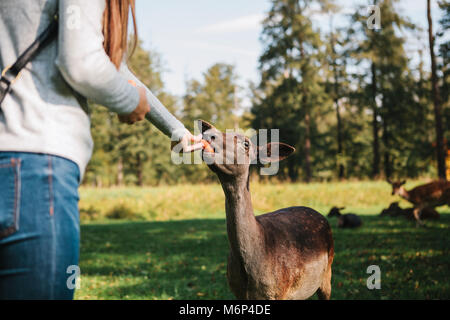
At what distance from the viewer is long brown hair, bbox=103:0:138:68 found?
1.59 m

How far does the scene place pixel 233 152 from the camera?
286cm

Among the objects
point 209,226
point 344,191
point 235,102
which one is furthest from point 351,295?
point 235,102

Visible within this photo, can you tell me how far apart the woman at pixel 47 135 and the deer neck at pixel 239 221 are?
60.6 inches

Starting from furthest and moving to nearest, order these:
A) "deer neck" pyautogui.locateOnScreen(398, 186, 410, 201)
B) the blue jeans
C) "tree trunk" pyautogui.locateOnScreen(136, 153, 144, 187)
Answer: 1. "tree trunk" pyautogui.locateOnScreen(136, 153, 144, 187)
2. "deer neck" pyautogui.locateOnScreen(398, 186, 410, 201)
3. the blue jeans

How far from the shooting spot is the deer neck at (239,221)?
2951 millimetres

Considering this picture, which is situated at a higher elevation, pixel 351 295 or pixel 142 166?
pixel 142 166

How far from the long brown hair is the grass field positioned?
4.74 meters

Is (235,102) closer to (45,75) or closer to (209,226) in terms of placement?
(209,226)

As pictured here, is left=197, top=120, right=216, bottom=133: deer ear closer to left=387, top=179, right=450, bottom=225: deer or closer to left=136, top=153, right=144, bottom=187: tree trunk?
left=387, top=179, right=450, bottom=225: deer

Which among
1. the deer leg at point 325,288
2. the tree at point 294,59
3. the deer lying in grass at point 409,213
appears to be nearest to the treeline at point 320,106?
the tree at point 294,59

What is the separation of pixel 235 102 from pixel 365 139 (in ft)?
50.2

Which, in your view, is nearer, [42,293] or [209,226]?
[42,293]

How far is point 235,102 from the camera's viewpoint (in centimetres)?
4684

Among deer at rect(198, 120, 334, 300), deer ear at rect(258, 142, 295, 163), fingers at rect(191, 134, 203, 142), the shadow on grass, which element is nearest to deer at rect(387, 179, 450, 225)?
the shadow on grass
